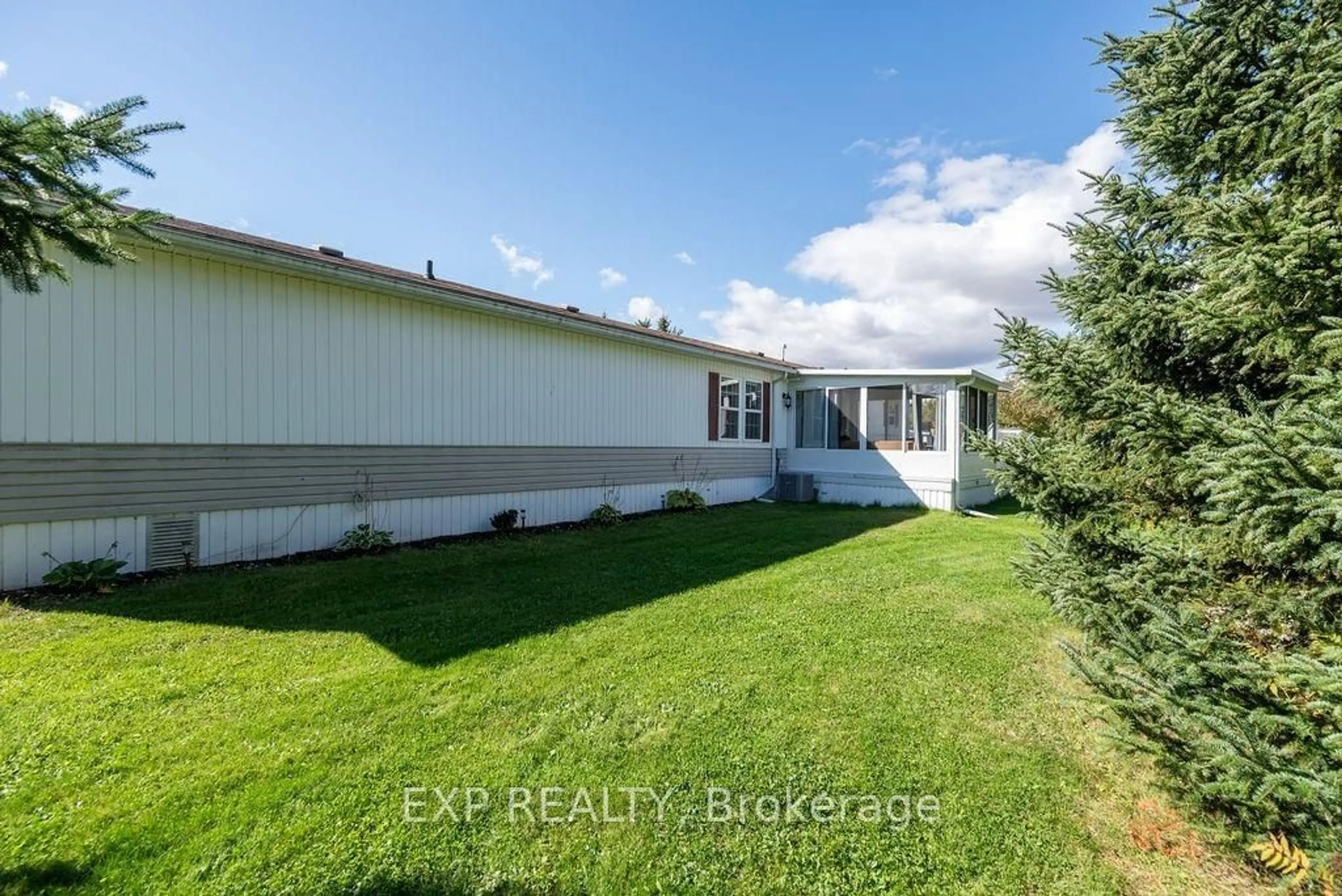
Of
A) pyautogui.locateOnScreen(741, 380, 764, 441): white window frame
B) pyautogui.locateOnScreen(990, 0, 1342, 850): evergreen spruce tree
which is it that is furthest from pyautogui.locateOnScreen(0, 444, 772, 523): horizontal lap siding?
pyautogui.locateOnScreen(990, 0, 1342, 850): evergreen spruce tree

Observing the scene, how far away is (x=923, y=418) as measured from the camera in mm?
12820

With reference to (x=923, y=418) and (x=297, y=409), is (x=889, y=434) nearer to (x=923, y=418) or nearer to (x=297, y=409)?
(x=923, y=418)

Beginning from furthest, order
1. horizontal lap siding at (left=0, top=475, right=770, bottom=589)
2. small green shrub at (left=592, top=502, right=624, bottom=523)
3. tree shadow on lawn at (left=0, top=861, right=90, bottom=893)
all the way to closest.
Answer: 1. small green shrub at (left=592, top=502, right=624, bottom=523)
2. horizontal lap siding at (left=0, top=475, right=770, bottom=589)
3. tree shadow on lawn at (left=0, top=861, right=90, bottom=893)

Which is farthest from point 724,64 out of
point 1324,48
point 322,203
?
point 1324,48

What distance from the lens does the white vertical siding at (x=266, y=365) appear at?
516 centimetres

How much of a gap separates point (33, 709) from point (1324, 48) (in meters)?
6.82

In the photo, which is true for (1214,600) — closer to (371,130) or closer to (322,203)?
(371,130)

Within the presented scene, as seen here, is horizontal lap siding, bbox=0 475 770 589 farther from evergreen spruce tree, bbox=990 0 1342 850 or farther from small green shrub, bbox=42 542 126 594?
evergreen spruce tree, bbox=990 0 1342 850

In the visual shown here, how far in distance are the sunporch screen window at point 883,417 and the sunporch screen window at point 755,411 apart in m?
2.48

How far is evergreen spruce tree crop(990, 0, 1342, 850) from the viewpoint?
68.8 inches

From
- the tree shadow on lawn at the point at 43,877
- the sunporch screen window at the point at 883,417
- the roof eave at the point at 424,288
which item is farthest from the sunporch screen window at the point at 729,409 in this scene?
the tree shadow on lawn at the point at 43,877

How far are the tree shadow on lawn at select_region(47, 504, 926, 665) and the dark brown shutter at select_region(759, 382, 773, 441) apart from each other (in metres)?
5.10

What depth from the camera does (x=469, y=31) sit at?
24.8 feet

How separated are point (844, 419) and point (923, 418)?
176 cm
